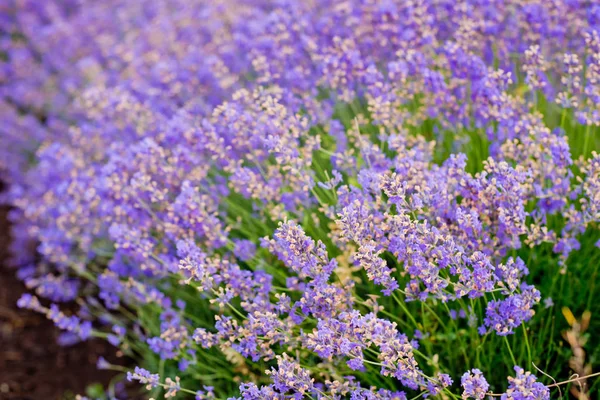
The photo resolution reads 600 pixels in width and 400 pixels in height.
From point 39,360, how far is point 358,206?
2507 millimetres

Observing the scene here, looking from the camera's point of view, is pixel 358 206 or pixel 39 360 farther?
pixel 39 360

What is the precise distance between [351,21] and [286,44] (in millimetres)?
335

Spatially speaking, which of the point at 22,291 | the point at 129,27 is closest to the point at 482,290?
the point at 22,291

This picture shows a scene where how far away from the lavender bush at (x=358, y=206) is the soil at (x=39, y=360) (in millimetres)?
133

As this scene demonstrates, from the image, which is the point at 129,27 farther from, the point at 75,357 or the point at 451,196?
the point at 451,196

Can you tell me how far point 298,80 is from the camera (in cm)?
289

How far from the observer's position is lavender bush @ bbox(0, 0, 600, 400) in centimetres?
190

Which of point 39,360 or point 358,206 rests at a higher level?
point 39,360

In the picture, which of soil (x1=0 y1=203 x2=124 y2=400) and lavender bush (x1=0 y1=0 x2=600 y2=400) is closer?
lavender bush (x1=0 y1=0 x2=600 y2=400)

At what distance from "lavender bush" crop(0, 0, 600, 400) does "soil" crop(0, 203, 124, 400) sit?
133 mm

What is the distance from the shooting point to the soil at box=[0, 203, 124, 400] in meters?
3.39

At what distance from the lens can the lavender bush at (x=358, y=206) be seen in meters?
1.90

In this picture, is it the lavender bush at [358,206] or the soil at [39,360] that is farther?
the soil at [39,360]

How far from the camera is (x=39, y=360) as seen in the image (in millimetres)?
3621
